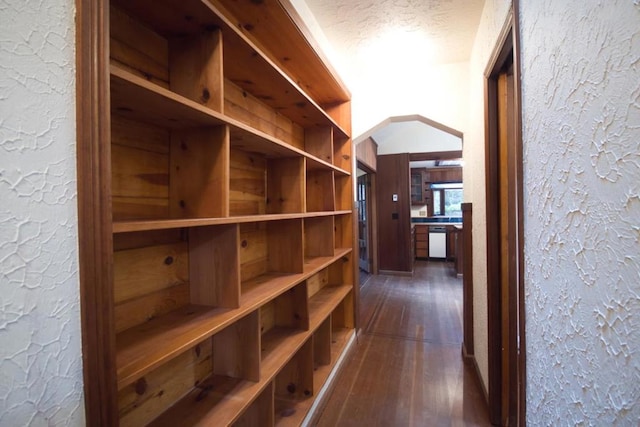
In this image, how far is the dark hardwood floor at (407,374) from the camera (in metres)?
1.72

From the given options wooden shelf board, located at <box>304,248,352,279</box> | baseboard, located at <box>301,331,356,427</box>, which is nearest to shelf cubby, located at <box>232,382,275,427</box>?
baseboard, located at <box>301,331,356,427</box>

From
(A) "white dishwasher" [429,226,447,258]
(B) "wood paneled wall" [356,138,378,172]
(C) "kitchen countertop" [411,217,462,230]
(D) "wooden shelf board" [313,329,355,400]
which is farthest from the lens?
(C) "kitchen countertop" [411,217,462,230]

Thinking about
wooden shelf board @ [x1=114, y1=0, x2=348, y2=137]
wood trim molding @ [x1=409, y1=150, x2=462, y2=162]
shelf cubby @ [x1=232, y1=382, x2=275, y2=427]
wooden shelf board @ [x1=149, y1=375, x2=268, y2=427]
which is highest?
wood trim molding @ [x1=409, y1=150, x2=462, y2=162]

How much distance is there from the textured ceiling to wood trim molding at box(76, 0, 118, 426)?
1.53 m

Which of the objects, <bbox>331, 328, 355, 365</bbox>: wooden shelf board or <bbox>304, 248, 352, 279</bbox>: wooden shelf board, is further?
<bbox>331, 328, 355, 365</bbox>: wooden shelf board

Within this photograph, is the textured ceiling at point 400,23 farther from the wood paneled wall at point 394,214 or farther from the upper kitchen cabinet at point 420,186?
the upper kitchen cabinet at point 420,186

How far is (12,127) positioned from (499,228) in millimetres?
1963

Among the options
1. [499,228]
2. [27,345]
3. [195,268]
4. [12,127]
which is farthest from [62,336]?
[499,228]

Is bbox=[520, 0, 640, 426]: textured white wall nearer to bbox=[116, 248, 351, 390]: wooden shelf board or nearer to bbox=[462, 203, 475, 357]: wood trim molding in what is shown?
bbox=[116, 248, 351, 390]: wooden shelf board

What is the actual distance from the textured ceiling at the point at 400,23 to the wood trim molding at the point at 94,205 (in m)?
1.53

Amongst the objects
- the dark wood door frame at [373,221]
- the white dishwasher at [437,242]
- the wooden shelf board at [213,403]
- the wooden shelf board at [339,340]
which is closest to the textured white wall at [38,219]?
the wooden shelf board at [213,403]

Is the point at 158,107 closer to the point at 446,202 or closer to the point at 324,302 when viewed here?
the point at 324,302

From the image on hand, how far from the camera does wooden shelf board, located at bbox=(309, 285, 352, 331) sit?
1.79 metres

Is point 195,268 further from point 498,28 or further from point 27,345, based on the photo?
point 498,28
